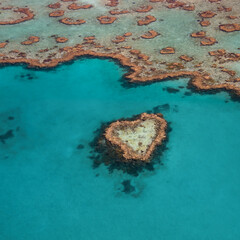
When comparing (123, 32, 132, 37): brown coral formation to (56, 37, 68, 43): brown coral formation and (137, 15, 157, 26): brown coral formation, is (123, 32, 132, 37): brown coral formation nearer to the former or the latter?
(137, 15, 157, 26): brown coral formation

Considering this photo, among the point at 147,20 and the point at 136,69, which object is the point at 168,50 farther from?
the point at 147,20

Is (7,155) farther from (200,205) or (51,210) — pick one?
(200,205)

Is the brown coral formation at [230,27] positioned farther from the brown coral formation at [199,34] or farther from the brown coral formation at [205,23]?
the brown coral formation at [199,34]

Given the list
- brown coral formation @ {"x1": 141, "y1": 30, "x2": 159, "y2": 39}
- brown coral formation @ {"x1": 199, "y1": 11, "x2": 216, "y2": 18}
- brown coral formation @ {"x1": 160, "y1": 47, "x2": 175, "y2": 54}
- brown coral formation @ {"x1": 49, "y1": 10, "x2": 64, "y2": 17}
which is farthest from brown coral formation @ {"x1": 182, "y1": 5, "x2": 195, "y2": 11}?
brown coral formation @ {"x1": 49, "y1": 10, "x2": 64, "y2": 17}

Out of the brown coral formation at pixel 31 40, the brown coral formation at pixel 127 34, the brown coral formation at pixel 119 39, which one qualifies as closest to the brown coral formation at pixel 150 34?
the brown coral formation at pixel 127 34

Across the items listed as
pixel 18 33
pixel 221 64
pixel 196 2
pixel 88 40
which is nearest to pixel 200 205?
pixel 221 64

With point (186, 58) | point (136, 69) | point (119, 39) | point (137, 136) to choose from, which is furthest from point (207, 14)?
point (137, 136)
